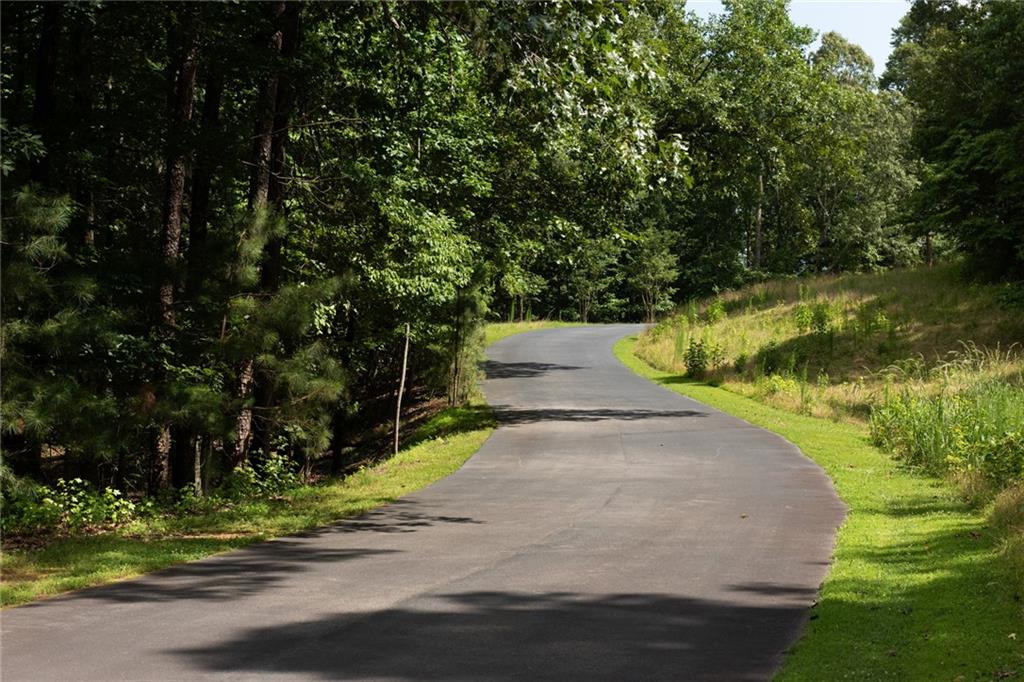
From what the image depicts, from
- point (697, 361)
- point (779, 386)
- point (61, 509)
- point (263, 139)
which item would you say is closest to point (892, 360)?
point (697, 361)

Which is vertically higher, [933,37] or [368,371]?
[933,37]

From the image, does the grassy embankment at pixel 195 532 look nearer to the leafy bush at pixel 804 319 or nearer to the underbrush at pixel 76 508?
the underbrush at pixel 76 508

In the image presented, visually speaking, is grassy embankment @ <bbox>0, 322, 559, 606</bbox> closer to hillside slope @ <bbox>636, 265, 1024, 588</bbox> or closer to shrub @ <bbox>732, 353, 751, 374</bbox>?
hillside slope @ <bbox>636, 265, 1024, 588</bbox>

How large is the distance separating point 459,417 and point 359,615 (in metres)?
18.0

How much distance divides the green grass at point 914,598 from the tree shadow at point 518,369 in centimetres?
2131

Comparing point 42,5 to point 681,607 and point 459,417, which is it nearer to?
point 681,607

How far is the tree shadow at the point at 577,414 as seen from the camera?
2489cm

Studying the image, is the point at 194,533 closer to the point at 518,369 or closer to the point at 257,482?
the point at 257,482

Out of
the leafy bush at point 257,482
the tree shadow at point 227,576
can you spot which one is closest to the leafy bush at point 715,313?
the leafy bush at point 257,482

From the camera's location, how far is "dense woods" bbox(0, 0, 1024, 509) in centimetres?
1259

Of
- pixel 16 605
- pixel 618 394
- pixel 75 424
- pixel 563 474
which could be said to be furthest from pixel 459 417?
pixel 16 605

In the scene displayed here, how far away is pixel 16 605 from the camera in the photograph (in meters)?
8.55

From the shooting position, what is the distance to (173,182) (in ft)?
51.6

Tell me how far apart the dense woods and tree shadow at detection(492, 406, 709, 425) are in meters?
2.58
